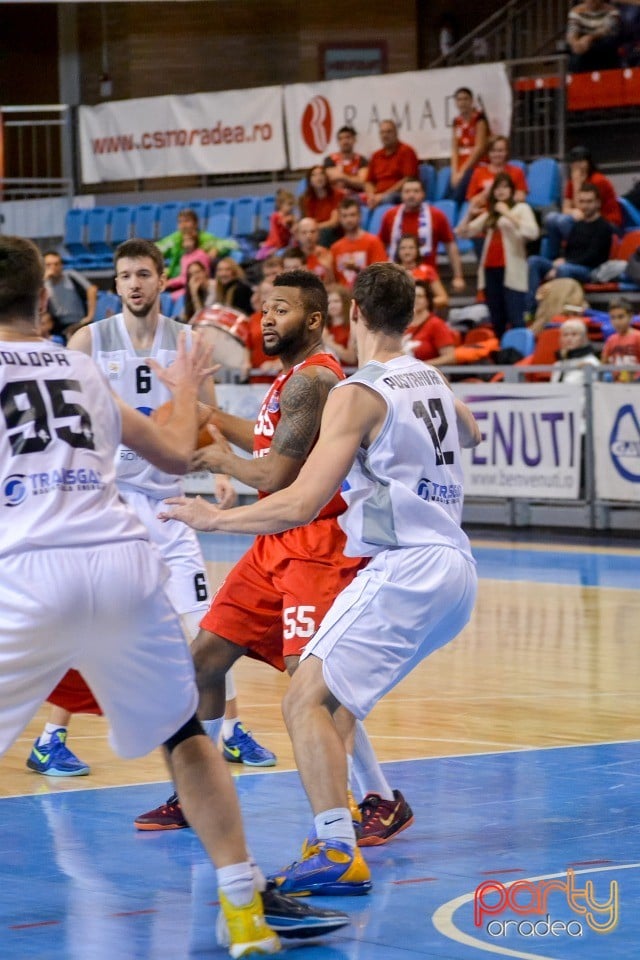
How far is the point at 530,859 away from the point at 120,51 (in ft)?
79.0

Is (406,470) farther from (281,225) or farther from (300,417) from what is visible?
(281,225)

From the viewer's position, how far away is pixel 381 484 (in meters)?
5.46

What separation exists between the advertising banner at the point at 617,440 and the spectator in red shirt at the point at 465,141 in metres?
4.88

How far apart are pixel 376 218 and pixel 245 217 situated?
3.51 meters

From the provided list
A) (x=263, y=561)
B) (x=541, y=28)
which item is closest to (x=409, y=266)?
(x=541, y=28)

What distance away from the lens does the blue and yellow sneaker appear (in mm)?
5074

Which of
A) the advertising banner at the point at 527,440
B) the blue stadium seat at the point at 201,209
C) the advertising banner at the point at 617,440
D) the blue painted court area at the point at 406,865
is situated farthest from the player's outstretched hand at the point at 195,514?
the blue stadium seat at the point at 201,209

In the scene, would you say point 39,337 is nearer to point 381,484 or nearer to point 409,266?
point 381,484

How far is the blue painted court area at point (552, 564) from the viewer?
13.2 metres

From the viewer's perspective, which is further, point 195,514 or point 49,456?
point 195,514

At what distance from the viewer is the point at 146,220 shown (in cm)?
2416

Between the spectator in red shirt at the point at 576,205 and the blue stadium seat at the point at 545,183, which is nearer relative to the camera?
the spectator in red shirt at the point at 576,205

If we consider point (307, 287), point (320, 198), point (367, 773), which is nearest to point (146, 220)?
point (320, 198)

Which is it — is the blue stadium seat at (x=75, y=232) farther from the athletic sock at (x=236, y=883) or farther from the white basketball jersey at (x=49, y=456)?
the athletic sock at (x=236, y=883)
